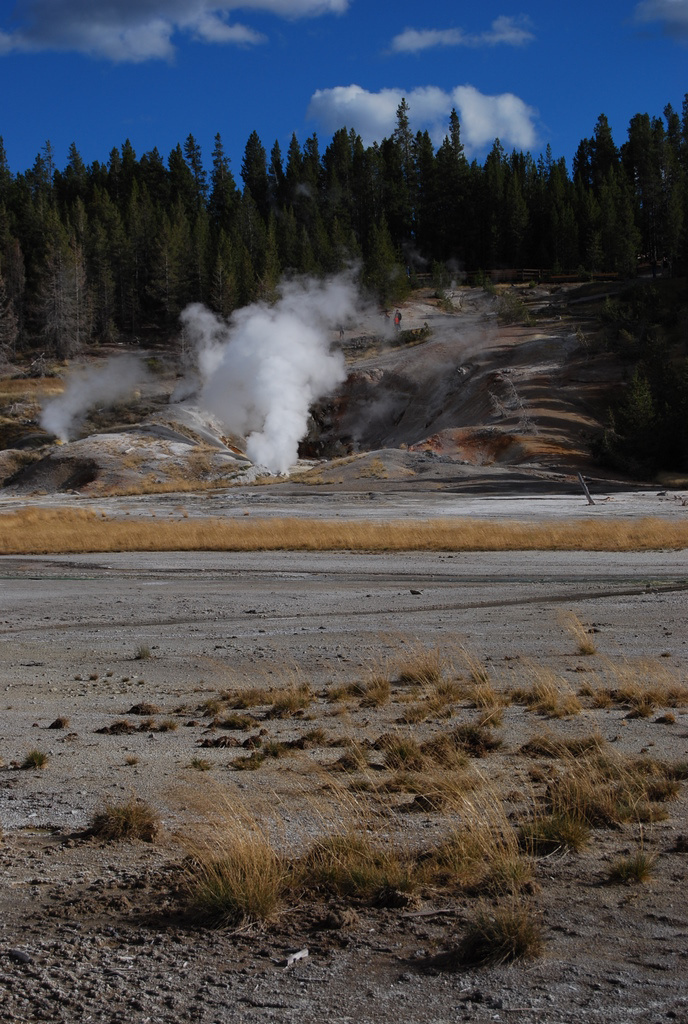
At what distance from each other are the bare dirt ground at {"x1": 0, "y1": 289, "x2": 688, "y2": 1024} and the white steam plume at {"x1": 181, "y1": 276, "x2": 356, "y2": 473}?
3447 cm

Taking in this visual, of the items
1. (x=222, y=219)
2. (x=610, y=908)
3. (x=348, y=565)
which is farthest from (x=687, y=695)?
(x=222, y=219)

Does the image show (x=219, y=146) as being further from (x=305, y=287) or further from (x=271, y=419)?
(x=271, y=419)

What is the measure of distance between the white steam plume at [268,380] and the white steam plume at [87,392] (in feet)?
26.4

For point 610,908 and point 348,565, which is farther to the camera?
point 348,565

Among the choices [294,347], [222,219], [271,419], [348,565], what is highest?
[222,219]

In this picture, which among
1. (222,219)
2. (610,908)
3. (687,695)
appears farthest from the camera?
(222,219)

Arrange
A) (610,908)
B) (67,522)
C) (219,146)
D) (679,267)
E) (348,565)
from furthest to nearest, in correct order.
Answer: (219,146) < (679,267) < (67,522) < (348,565) < (610,908)

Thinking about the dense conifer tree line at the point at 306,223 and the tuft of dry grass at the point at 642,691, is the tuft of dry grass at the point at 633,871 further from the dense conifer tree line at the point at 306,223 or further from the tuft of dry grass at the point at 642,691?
the dense conifer tree line at the point at 306,223

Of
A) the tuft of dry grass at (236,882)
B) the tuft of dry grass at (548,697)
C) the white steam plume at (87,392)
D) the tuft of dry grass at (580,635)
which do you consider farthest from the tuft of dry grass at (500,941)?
the white steam plume at (87,392)

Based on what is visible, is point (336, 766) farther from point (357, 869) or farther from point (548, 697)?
point (548, 697)

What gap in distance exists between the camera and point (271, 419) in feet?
208

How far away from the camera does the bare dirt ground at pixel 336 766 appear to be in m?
4.93

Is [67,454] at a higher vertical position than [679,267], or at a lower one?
lower

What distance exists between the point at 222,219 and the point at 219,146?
18542 mm
